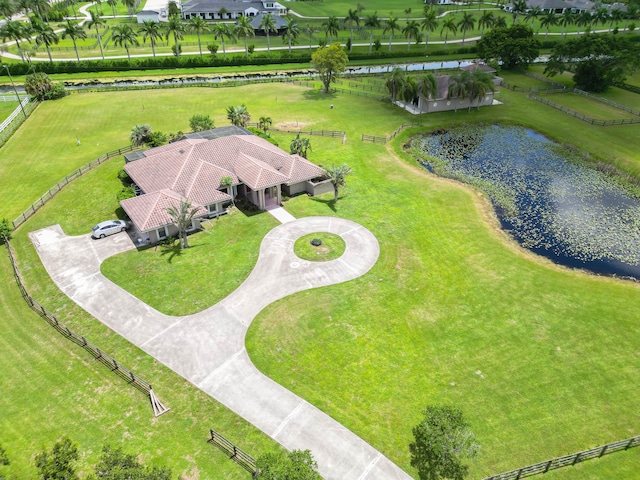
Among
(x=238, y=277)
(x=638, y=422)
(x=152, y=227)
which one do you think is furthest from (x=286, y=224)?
(x=638, y=422)

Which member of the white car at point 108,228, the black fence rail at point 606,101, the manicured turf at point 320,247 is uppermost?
the black fence rail at point 606,101

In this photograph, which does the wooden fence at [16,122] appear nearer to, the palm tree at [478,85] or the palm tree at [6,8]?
the palm tree at [6,8]

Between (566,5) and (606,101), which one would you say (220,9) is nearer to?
(606,101)

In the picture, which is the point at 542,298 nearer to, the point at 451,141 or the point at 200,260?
the point at 200,260

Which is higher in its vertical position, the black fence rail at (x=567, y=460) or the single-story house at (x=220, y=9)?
the single-story house at (x=220, y=9)

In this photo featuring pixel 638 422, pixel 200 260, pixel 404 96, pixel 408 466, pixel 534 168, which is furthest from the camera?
pixel 404 96

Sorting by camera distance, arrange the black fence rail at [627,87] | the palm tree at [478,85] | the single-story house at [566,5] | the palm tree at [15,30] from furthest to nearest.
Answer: the single-story house at [566,5] < the palm tree at [15,30] < the black fence rail at [627,87] < the palm tree at [478,85]

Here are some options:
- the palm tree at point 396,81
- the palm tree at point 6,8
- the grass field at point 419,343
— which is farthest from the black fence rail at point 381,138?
the palm tree at point 6,8
